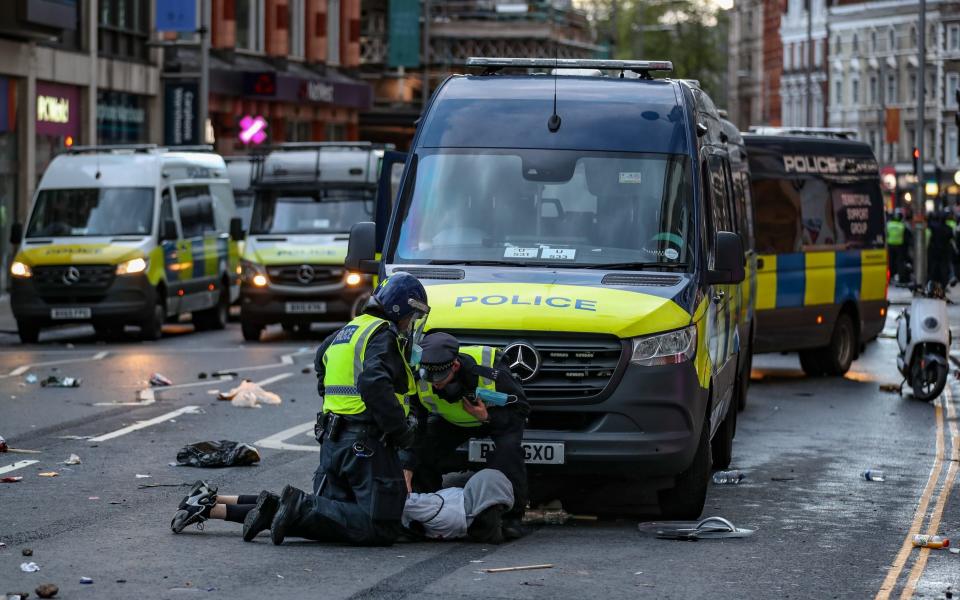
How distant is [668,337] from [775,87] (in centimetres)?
14424

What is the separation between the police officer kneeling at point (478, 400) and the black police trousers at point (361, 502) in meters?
0.55

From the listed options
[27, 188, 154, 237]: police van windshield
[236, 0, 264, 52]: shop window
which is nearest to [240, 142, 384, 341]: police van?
[27, 188, 154, 237]: police van windshield

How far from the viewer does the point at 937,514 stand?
12.0 meters

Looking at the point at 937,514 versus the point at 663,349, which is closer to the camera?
the point at 663,349

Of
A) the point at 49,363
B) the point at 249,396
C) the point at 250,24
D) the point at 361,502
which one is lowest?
the point at 49,363

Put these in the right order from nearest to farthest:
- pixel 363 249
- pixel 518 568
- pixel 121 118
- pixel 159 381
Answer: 1. pixel 518 568
2. pixel 363 249
3. pixel 159 381
4. pixel 121 118

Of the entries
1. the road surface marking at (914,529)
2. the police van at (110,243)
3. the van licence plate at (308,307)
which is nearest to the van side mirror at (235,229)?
the police van at (110,243)

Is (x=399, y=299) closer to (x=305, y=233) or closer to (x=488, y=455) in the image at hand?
(x=488, y=455)

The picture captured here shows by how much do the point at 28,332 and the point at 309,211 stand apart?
13.9 ft

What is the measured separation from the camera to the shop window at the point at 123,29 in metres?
45.0

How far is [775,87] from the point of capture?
152625 mm

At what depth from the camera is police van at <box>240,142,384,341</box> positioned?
27.3 metres

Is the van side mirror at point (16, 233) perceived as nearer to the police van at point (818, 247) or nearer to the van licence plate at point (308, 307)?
the van licence plate at point (308, 307)

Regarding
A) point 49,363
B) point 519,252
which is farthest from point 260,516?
point 49,363
